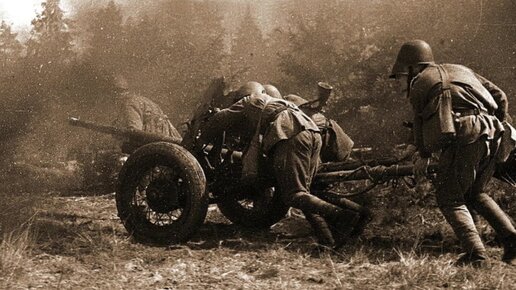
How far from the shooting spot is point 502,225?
4.96 m

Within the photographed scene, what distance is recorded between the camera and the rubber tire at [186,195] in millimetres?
5930

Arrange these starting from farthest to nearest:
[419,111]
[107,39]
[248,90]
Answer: [107,39] < [248,90] < [419,111]

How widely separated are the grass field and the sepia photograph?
0.07ft

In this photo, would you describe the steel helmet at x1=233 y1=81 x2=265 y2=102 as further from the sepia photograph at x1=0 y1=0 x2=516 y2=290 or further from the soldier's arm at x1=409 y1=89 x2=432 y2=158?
the soldier's arm at x1=409 y1=89 x2=432 y2=158

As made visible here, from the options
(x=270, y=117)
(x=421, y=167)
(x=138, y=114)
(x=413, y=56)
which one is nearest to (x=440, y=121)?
(x=421, y=167)

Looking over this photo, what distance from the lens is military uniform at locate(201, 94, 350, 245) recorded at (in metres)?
5.82

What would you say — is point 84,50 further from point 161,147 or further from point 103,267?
point 103,267

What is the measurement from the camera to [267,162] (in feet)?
20.9

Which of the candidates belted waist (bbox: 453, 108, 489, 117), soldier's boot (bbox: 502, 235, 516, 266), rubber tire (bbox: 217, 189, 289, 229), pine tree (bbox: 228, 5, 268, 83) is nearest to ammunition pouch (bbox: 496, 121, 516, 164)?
belted waist (bbox: 453, 108, 489, 117)

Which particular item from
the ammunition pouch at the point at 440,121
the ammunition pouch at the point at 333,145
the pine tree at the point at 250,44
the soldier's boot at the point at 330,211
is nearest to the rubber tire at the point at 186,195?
the soldier's boot at the point at 330,211

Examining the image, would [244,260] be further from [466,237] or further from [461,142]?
[461,142]

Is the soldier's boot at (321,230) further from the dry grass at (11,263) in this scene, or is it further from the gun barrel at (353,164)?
the dry grass at (11,263)

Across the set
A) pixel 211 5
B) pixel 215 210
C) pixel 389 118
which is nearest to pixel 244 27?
pixel 211 5

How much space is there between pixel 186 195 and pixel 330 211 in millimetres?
1429
